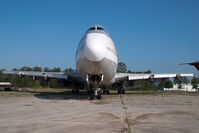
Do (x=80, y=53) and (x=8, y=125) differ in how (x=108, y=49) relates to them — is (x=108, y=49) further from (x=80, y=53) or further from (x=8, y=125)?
(x=8, y=125)

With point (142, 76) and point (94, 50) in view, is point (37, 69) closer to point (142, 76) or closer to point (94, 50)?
point (142, 76)

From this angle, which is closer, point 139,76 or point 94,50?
point 94,50

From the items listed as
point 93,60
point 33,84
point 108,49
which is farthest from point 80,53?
point 33,84

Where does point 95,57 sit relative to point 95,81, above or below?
above

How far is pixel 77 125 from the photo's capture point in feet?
14.5

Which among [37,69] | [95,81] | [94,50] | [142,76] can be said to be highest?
[37,69]

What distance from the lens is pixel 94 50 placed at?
9844mm

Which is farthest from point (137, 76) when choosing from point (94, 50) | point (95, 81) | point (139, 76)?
point (94, 50)

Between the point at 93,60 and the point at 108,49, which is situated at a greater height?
the point at 108,49

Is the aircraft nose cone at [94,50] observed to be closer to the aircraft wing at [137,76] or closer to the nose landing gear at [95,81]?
the nose landing gear at [95,81]

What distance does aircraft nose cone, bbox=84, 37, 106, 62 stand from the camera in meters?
9.86

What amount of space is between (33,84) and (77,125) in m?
64.2

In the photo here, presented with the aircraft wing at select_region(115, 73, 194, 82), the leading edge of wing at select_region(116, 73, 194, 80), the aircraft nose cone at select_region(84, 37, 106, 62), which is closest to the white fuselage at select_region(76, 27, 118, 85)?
the aircraft nose cone at select_region(84, 37, 106, 62)

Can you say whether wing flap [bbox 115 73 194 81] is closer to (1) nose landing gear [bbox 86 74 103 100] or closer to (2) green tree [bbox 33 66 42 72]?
(1) nose landing gear [bbox 86 74 103 100]
